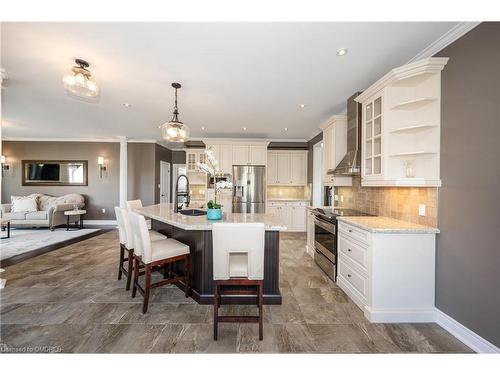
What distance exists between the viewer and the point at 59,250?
13.2ft

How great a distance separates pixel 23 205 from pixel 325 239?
7.56m

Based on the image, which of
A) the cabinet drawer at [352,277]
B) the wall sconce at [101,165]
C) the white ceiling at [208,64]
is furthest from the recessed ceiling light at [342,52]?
the wall sconce at [101,165]

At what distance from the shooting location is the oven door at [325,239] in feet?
9.23

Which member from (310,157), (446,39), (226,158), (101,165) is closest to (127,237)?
(226,158)

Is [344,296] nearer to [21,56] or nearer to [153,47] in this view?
[153,47]

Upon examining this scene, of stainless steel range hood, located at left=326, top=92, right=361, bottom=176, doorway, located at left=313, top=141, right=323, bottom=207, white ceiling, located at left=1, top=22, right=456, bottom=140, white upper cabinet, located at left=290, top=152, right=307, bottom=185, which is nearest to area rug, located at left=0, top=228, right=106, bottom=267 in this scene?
white ceiling, located at left=1, top=22, right=456, bottom=140

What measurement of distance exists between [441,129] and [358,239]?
1353 millimetres

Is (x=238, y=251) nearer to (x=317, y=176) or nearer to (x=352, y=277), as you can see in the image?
(x=352, y=277)

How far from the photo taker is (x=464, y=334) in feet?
5.72

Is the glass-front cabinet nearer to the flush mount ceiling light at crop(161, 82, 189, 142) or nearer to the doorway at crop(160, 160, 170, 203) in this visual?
the flush mount ceiling light at crop(161, 82, 189, 142)

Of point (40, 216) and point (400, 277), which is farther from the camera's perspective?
point (40, 216)

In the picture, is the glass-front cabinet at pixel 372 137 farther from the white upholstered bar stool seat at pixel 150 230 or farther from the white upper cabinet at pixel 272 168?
the white upper cabinet at pixel 272 168

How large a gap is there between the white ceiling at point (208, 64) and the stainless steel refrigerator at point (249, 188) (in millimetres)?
1666

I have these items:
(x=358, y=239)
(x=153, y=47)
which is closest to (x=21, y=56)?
(x=153, y=47)
